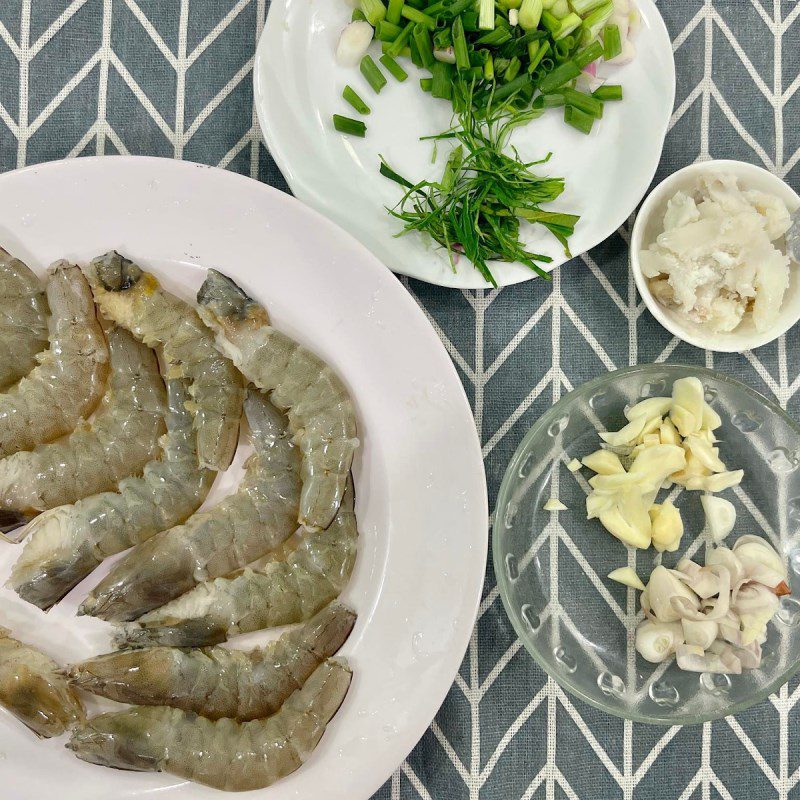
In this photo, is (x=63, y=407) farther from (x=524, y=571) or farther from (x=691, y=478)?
(x=691, y=478)

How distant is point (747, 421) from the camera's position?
5.24ft

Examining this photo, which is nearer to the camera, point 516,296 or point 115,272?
point 115,272

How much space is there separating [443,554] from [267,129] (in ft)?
3.13

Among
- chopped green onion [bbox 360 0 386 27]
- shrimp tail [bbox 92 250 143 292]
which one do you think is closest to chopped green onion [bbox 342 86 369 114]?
chopped green onion [bbox 360 0 386 27]

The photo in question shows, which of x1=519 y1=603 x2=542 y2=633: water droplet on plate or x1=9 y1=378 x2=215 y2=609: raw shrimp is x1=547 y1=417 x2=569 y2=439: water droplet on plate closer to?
x1=519 y1=603 x2=542 y2=633: water droplet on plate

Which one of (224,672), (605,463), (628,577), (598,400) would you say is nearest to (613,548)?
(628,577)

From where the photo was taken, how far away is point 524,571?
162 centimetres

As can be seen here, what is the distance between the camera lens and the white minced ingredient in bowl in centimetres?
149

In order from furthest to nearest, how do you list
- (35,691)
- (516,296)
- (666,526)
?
(516,296) < (666,526) < (35,691)

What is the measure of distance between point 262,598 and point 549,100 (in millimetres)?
1192

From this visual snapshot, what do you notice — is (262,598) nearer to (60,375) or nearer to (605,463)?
(60,375)

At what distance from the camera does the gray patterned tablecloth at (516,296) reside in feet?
5.40

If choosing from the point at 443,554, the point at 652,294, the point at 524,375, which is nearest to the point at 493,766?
the point at 443,554

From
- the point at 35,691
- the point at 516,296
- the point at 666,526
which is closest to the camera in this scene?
the point at 35,691
